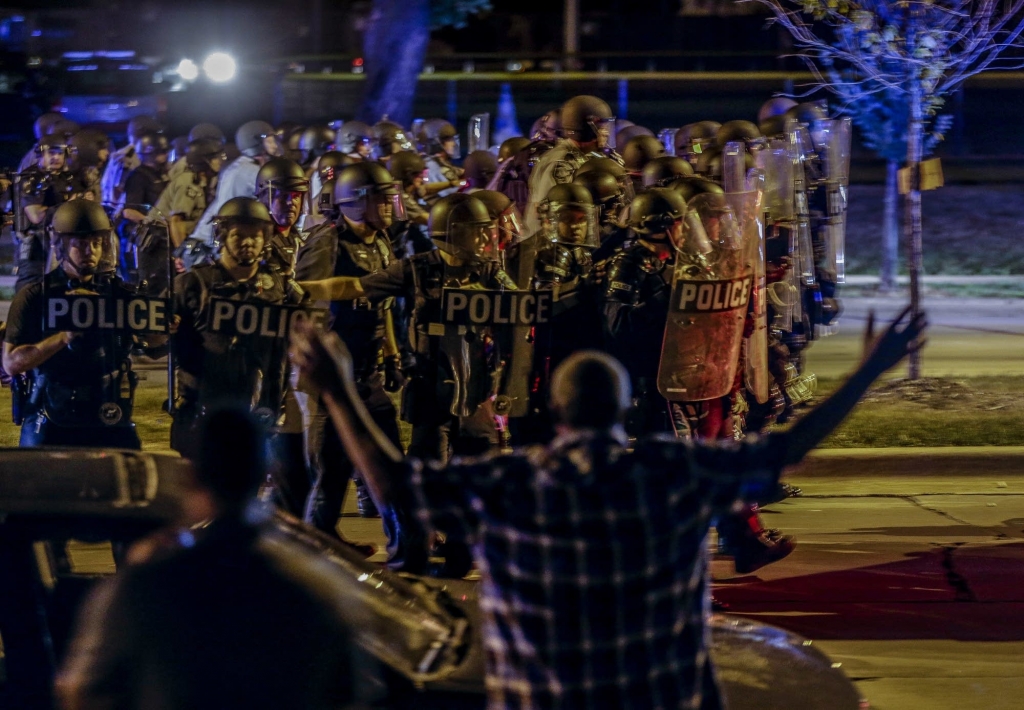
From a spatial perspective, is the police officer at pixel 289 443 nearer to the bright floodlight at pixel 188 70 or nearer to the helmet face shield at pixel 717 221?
the helmet face shield at pixel 717 221

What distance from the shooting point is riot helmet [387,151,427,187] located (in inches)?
470

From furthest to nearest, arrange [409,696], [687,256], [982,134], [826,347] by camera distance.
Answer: [982,134]
[826,347]
[687,256]
[409,696]

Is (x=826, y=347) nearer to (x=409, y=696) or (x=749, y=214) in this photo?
(x=749, y=214)

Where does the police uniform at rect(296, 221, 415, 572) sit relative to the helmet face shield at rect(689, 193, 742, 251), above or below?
below

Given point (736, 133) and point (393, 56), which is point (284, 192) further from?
point (393, 56)

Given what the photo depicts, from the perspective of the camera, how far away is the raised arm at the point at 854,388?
3.25 meters

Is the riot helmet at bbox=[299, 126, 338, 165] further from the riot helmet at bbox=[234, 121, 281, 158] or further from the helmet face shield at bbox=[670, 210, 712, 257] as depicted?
the helmet face shield at bbox=[670, 210, 712, 257]

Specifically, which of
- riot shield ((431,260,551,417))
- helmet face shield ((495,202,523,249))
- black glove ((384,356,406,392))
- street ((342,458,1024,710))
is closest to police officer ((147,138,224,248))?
street ((342,458,1024,710))

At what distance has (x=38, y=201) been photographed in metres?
11.3

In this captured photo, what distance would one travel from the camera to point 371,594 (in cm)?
413

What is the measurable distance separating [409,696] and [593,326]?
11.8ft

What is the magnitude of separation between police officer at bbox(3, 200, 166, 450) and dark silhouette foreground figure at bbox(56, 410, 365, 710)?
153 inches

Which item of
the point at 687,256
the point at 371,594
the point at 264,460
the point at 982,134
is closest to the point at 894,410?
the point at 687,256

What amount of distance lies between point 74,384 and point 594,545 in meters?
4.32
